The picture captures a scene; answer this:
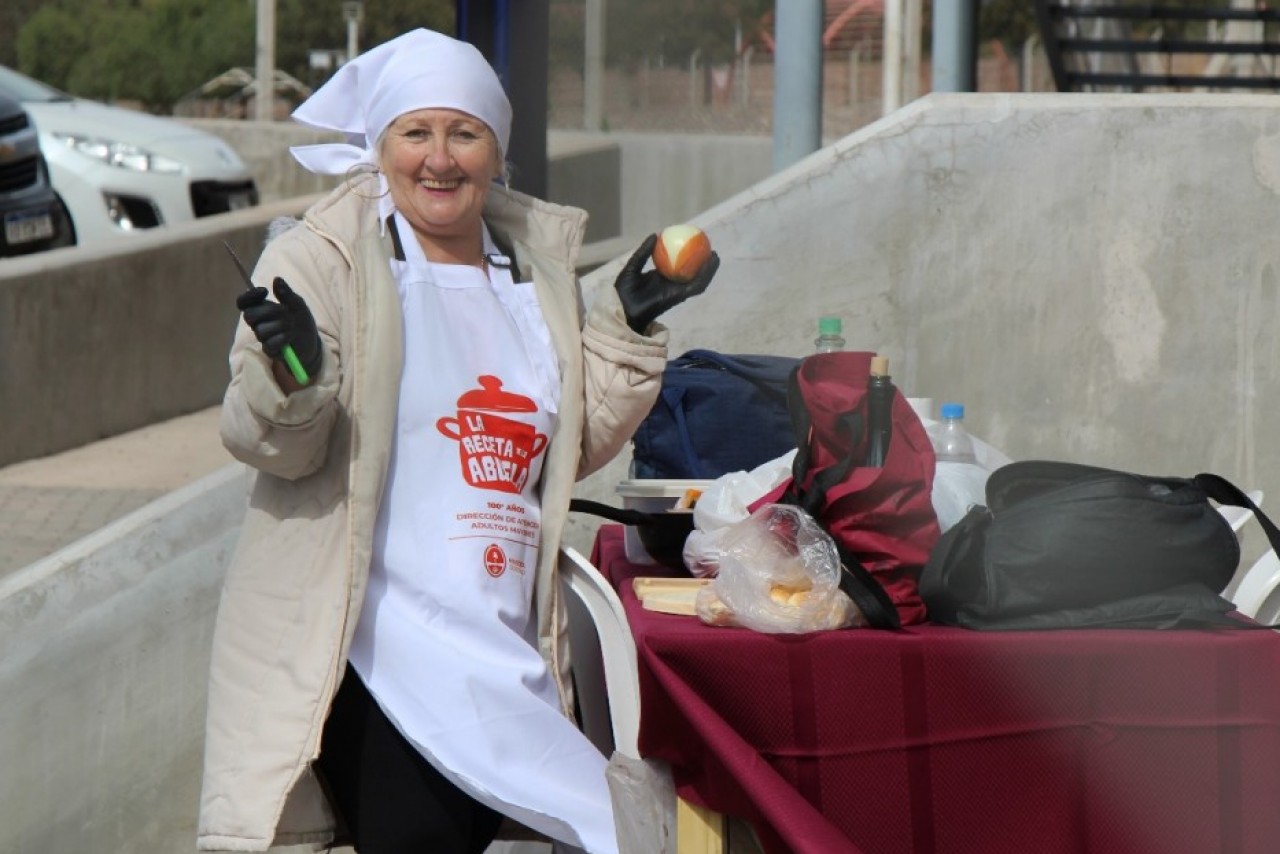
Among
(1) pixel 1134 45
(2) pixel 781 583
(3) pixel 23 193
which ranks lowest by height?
(2) pixel 781 583

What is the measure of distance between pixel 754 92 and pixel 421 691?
70.3ft

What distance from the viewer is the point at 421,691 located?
3.28 meters

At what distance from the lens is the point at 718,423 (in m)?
4.21

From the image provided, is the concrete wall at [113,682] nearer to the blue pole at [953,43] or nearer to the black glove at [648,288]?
the black glove at [648,288]

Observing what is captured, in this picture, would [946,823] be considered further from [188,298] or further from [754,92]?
[754,92]

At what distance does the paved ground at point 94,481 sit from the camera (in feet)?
21.2

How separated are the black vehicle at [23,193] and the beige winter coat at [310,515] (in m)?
6.80

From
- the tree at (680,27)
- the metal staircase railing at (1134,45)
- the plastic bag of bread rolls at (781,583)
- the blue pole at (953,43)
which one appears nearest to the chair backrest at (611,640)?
the plastic bag of bread rolls at (781,583)

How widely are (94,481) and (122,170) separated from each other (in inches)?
183

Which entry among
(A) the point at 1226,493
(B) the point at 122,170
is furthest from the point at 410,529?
(B) the point at 122,170

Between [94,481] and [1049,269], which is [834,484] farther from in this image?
[94,481]

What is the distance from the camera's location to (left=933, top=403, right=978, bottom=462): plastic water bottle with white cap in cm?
400

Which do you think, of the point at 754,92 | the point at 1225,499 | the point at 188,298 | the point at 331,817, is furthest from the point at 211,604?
the point at 754,92

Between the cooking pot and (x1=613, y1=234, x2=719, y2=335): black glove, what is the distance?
1.46 ft
